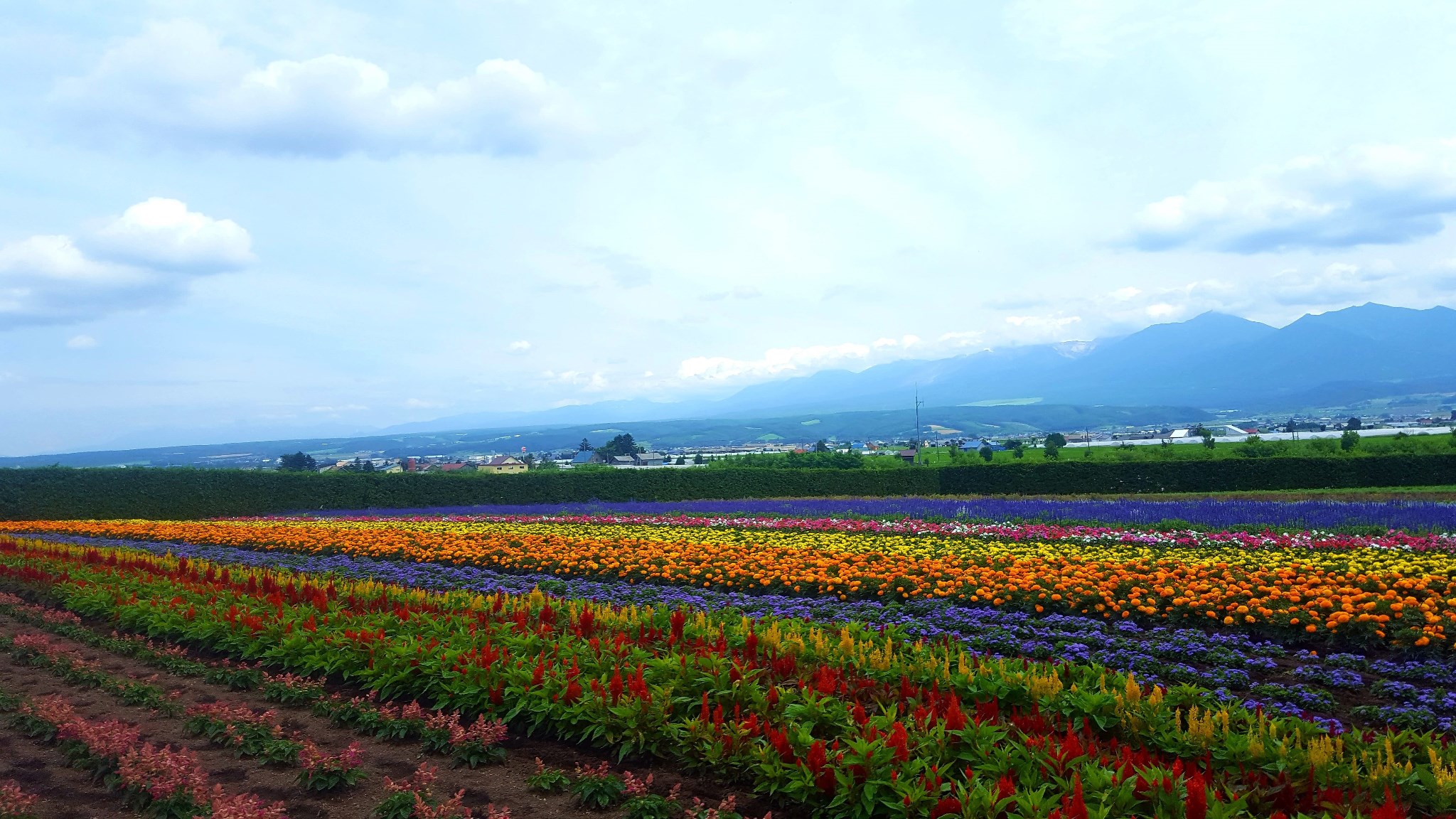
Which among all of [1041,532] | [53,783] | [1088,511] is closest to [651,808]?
[53,783]

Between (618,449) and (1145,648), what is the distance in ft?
191

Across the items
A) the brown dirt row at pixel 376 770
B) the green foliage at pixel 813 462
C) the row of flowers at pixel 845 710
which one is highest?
the green foliage at pixel 813 462

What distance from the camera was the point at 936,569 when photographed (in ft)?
33.8

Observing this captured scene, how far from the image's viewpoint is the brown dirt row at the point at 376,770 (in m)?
4.80

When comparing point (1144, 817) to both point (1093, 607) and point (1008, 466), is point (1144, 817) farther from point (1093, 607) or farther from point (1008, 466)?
point (1008, 466)

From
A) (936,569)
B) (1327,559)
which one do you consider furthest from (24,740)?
(1327,559)

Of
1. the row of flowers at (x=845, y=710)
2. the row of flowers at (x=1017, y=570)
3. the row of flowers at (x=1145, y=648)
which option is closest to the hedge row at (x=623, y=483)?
the row of flowers at (x=1017, y=570)

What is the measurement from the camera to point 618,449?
64.2 meters

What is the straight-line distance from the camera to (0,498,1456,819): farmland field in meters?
4.41

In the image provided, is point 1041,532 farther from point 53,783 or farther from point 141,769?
point 53,783

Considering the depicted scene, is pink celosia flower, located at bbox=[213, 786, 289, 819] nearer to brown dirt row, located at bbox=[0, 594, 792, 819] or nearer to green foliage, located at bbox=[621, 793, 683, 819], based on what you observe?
brown dirt row, located at bbox=[0, 594, 792, 819]

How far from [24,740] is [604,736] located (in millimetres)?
4441

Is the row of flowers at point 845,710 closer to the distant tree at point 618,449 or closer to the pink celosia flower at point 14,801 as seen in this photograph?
the pink celosia flower at point 14,801

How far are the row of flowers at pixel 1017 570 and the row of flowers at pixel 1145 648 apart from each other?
25cm
